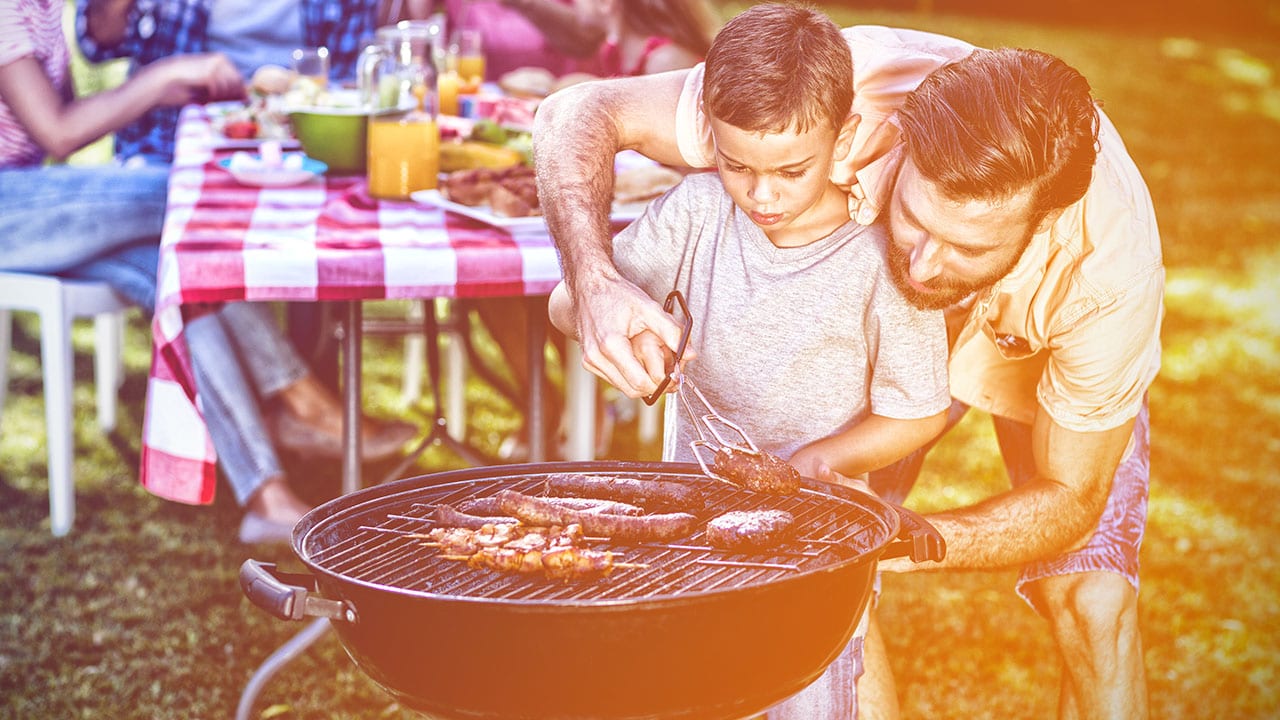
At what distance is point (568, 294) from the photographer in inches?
91.2

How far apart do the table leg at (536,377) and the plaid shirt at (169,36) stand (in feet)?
7.36

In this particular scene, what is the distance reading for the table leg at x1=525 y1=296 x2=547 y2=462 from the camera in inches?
126

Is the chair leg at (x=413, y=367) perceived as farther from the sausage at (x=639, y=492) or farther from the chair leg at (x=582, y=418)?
the sausage at (x=639, y=492)

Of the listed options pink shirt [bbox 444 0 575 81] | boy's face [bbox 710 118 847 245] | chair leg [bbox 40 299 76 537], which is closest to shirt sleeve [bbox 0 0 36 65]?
chair leg [bbox 40 299 76 537]

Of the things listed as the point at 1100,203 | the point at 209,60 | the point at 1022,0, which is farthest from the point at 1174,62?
the point at 1100,203

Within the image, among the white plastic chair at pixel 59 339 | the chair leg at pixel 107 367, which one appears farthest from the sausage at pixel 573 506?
the chair leg at pixel 107 367

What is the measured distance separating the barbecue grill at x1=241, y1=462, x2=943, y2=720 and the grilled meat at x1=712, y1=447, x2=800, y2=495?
0.08 metres

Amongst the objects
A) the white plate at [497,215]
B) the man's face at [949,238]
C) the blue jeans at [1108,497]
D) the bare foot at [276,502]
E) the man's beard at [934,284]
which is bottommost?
the bare foot at [276,502]

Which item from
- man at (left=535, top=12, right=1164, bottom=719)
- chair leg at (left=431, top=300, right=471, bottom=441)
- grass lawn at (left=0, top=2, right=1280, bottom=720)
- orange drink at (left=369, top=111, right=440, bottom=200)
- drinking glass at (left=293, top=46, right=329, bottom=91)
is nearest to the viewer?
man at (left=535, top=12, right=1164, bottom=719)

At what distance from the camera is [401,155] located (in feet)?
10.4

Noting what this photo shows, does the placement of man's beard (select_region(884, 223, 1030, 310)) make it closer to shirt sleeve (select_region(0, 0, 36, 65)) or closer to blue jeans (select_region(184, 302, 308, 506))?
blue jeans (select_region(184, 302, 308, 506))

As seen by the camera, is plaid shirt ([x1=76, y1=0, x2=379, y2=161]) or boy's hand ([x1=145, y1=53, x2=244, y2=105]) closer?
boy's hand ([x1=145, y1=53, x2=244, y2=105])

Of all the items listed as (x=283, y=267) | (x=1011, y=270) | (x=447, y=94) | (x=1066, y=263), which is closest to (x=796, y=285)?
(x=1011, y=270)

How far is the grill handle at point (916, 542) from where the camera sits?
1842 millimetres
